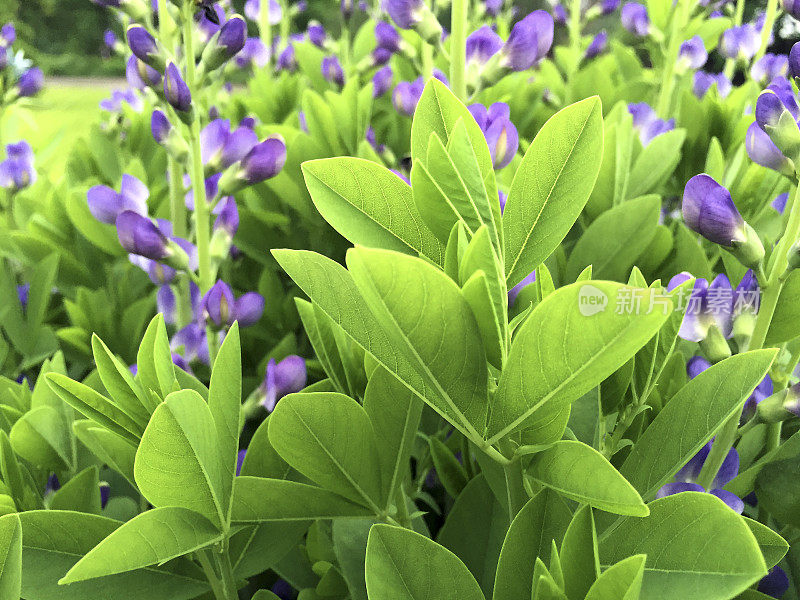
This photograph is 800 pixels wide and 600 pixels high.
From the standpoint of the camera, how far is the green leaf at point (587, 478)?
0.32 meters

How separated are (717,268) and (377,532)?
27.7 inches

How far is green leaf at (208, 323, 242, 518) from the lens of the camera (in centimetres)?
43

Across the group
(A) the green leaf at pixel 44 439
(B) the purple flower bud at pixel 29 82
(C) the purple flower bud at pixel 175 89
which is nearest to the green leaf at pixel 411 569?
(A) the green leaf at pixel 44 439

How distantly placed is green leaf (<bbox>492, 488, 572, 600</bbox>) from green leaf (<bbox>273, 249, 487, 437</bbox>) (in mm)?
67

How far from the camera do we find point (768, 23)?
1.13m

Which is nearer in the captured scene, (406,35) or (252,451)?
(252,451)

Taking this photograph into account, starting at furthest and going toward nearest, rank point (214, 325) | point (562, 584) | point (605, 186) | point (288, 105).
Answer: point (288, 105) < point (605, 186) < point (214, 325) < point (562, 584)

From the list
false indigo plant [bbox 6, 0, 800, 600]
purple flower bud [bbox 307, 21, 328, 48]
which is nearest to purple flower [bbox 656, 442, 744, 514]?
false indigo plant [bbox 6, 0, 800, 600]

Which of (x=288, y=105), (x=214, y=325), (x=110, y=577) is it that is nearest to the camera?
(x=110, y=577)

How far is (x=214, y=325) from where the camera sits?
2.24ft

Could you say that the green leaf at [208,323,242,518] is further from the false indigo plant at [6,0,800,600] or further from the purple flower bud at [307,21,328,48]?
the purple flower bud at [307,21,328,48]

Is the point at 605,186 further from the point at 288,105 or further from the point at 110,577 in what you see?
the point at 288,105

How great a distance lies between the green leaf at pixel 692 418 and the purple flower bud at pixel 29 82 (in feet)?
4.77

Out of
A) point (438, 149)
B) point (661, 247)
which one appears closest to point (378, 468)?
point (438, 149)
